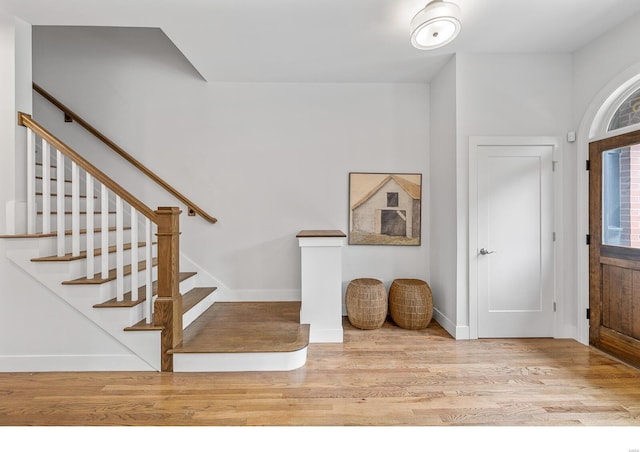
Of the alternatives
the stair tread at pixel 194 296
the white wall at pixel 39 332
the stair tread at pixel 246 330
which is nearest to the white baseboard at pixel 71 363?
the white wall at pixel 39 332

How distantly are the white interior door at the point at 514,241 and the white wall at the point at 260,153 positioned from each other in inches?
31.0

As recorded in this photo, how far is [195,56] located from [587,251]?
401 centimetres

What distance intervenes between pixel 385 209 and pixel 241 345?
2155 millimetres

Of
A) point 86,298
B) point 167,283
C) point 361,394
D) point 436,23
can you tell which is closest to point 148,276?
point 167,283

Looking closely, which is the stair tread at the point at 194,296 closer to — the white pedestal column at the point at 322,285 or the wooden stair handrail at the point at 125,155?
the wooden stair handrail at the point at 125,155

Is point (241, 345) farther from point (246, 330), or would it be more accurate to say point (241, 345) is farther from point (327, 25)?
point (327, 25)

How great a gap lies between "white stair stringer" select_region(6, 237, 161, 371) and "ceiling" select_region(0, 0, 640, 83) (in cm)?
180

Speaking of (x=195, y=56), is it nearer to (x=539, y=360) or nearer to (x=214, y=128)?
(x=214, y=128)

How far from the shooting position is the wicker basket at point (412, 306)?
133 inches

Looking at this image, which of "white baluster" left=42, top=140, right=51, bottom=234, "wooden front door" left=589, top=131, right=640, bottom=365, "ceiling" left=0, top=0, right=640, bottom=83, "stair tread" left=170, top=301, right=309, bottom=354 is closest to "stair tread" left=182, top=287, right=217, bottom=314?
"stair tread" left=170, top=301, right=309, bottom=354

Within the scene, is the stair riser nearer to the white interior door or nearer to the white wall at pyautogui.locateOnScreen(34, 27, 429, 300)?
the white wall at pyautogui.locateOnScreen(34, 27, 429, 300)

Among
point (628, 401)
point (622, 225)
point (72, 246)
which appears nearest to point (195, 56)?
point (72, 246)
